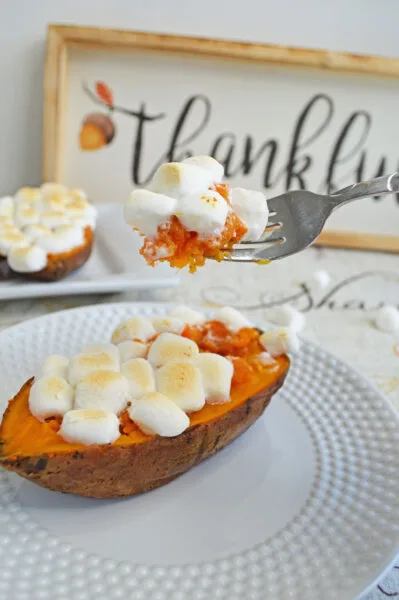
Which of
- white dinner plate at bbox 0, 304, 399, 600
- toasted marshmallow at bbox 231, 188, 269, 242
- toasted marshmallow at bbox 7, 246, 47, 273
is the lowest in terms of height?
white dinner plate at bbox 0, 304, 399, 600

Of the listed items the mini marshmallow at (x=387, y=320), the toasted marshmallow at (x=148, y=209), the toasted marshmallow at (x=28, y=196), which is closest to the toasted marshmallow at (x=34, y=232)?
the toasted marshmallow at (x=28, y=196)

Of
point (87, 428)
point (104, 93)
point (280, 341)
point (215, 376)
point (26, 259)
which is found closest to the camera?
point (87, 428)

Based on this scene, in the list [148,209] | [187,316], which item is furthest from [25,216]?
[148,209]

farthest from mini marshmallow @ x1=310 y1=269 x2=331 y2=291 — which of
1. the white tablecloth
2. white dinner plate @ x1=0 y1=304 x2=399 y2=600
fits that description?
white dinner plate @ x1=0 y1=304 x2=399 y2=600

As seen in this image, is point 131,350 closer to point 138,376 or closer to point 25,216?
point 138,376

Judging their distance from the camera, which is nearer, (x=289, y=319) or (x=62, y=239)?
(x=289, y=319)

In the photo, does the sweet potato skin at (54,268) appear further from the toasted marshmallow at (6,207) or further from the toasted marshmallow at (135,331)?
the toasted marshmallow at (135,331)

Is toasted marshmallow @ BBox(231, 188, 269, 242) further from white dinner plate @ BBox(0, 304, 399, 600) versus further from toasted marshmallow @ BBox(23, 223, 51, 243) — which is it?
toasted marshmallow @ BBox(23, 223, 51, 243)
